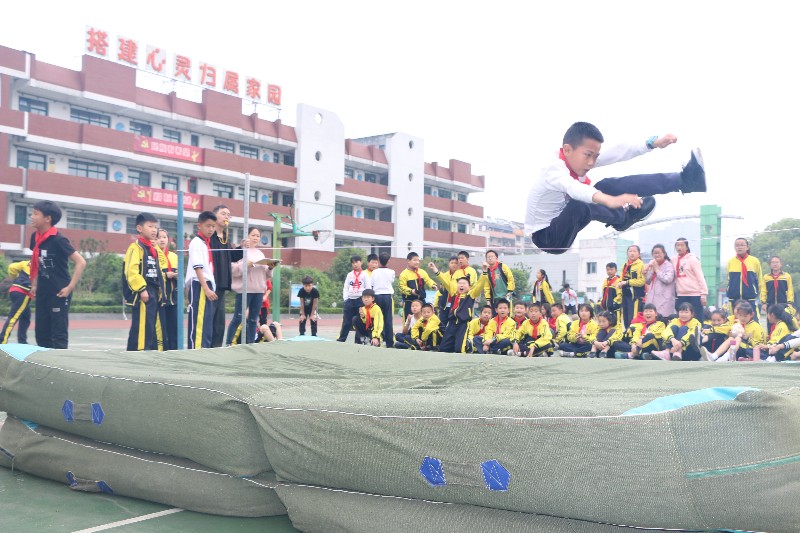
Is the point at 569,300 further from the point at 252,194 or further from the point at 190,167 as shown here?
the point at 252,194

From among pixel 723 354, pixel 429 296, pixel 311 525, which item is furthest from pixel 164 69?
pixel 311 525

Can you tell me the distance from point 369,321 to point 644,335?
2592mm

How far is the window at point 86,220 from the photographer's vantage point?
24.1m

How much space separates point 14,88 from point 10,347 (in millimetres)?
23551

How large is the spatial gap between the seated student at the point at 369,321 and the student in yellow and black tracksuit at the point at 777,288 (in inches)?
130

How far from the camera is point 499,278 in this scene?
552cm

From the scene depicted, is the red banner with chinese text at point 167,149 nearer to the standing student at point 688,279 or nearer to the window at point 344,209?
the window at point 344,209

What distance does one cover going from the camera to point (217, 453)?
2.22 metres

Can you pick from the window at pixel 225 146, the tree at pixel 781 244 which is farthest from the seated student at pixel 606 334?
the window at pixel 225 146

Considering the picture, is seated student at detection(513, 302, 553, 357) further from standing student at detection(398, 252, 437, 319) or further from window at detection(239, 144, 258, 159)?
window at detection(239, 144, 258, 159)

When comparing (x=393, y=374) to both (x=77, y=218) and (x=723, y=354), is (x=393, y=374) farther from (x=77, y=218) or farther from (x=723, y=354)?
(x=77, y=218)

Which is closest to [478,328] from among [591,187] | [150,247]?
[150,247]

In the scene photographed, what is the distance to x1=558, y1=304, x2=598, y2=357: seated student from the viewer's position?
595 centimetres

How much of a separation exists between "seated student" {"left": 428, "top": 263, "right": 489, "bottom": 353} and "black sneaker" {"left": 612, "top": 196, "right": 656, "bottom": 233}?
2933 mm
